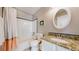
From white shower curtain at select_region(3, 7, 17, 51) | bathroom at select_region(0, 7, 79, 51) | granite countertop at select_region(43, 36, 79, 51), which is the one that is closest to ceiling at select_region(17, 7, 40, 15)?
bathroom at select_region(0, 7, 79, 51)

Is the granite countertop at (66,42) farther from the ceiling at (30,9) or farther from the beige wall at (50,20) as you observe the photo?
the ceiling at (30,9)

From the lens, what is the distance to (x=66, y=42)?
1507 millimetres

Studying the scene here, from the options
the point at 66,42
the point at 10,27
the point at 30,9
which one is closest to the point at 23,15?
the point at 30,9

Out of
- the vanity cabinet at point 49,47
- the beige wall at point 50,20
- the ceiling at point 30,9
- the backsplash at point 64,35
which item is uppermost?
the ceiling at point 30,9

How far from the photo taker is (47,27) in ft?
5.08

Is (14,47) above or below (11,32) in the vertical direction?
below

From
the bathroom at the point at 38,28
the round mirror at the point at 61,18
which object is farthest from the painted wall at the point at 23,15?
the round mirror at the point at 61,18

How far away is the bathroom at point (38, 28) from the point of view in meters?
1.51

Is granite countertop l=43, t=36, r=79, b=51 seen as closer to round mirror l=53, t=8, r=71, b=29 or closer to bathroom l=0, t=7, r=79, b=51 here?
bathroom l=0, t=7, r=79, b=51
